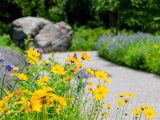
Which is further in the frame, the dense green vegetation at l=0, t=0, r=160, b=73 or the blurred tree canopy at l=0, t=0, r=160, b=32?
the blurred tree canopy at l=0, t=0, r=160, b=32

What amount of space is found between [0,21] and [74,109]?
1952cm

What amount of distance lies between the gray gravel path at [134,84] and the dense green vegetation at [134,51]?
25 centimetres

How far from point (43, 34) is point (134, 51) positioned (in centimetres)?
612

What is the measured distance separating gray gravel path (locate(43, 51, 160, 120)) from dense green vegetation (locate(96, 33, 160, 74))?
251 millimetres

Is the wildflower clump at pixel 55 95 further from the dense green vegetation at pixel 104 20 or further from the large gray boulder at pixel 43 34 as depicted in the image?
the large gray boulder at pixel 43 34

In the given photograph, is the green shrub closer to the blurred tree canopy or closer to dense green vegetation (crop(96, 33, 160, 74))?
the blurred tree canopy

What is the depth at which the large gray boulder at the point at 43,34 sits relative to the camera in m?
17.4

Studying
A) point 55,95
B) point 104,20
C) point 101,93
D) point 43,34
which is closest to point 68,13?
point 104,20

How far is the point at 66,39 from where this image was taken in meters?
17.8

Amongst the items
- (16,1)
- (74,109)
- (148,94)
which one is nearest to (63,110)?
(74,109)

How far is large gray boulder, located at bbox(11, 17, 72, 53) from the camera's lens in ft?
57.0

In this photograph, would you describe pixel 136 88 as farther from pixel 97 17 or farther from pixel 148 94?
pixel 97 17

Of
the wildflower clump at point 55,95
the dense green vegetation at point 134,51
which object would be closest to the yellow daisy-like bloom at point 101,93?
the wildflower clump at point 55,95

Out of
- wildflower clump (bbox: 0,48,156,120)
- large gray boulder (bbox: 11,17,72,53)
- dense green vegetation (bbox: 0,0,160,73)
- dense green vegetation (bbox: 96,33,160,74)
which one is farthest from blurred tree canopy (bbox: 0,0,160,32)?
wildflower clump (bbox: 0,48,156,120)
